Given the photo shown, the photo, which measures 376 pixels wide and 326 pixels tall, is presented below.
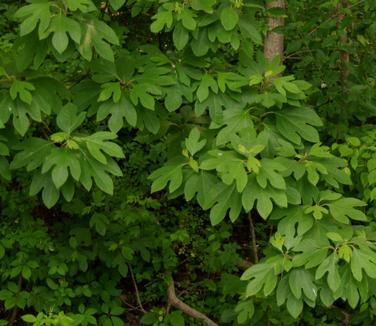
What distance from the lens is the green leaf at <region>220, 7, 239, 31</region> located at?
301 centimetres

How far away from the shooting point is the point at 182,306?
5.22 meters

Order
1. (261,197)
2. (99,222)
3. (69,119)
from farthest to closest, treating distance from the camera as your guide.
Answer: (99,222)
(69,119)
(261,197)

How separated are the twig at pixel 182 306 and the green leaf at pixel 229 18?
269 centimetres

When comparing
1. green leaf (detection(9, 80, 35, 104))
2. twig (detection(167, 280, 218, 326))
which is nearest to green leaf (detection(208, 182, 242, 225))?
green leaf (detection(9, 80, 35, 104))

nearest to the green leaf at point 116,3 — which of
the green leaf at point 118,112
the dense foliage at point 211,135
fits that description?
the dense foliage at point 211,135

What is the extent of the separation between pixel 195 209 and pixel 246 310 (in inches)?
91.7

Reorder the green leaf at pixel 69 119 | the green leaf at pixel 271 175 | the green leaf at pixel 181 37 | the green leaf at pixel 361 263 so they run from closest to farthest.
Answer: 1. the green leaf at pixel 361 263
2. the green leaf at pixel 271 175
3. the green leaf at pixel 69 119
4. the green leaf at pixel 181 37

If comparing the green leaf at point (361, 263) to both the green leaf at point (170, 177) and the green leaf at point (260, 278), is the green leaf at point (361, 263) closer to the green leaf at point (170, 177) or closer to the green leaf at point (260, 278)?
the green leaf at point (260, 278)

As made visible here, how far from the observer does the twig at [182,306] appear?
16.3 ft

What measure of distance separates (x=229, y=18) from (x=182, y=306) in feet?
9.64

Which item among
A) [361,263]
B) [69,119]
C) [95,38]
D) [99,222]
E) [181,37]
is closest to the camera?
[361,263]

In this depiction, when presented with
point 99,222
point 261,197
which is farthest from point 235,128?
point 99,222

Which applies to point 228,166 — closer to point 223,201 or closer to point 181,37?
point 223,201

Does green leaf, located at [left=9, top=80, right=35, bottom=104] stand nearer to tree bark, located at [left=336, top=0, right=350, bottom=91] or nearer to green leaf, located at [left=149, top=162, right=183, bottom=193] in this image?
green leaf, located at [left=149, top=162, right=183, bottom=193]
